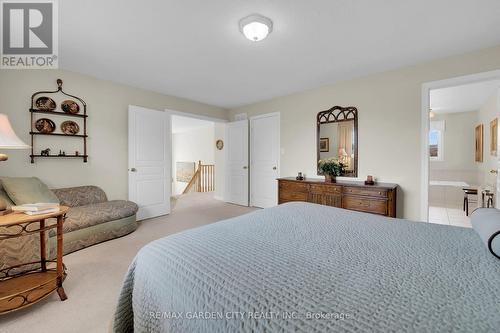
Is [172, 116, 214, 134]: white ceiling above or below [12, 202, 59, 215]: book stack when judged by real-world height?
above

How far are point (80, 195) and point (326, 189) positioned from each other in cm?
362

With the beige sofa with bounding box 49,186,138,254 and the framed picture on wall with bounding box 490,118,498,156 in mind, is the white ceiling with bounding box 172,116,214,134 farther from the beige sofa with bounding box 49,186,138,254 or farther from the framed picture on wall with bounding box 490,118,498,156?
the framed picture on wall with bounding box 490,118,498,156

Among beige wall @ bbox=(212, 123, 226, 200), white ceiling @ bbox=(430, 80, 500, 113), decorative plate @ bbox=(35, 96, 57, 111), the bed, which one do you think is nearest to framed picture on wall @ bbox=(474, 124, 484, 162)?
white ceiling @ bbox=(430, 80, 500, 113)

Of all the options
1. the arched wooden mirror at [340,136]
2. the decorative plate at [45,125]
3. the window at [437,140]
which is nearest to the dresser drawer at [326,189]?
the arched wooden mirror at [340,136]

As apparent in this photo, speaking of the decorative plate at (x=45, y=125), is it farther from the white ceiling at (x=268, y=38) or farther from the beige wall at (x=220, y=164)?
the beige wall at (x=220, y=164)

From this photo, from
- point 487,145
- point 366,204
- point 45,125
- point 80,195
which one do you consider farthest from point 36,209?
point 487,145

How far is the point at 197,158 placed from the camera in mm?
8914

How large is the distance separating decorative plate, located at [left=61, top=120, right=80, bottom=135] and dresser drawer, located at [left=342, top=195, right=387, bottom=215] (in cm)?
409

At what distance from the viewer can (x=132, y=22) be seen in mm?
2061

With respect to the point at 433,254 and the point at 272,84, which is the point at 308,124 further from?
the point at 433,254

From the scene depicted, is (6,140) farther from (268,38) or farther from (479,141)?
(479,141)

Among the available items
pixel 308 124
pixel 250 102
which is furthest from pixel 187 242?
pixel 250 102

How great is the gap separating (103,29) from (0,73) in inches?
68.6

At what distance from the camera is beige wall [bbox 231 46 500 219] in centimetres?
278
